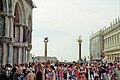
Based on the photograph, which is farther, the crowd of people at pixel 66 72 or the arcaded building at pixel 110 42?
the arcaded building at pixel 110 42

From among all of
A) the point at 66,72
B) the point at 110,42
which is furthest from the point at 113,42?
the point at 66,72

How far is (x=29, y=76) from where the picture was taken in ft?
46.6

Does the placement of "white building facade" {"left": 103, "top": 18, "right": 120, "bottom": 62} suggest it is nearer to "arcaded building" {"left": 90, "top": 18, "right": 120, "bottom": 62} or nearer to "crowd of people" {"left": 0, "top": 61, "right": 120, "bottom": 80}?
"arcaded building" {"left": 90, "top": 18, "right": 120, "bottom": 62}

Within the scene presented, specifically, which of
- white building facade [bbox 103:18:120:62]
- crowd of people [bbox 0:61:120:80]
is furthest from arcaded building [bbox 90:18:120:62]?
crowd of people [bbox 0:61:120:80]

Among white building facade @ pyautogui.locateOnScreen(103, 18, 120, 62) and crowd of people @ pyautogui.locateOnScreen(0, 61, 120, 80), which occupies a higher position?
white building facade @ pyautogui.locateOnScreen(103, 18, 120, 62)

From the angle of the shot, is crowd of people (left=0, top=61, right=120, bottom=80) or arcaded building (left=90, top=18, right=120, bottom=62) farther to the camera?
arcaded building (left=90, top=18, right=120, bottom=62)

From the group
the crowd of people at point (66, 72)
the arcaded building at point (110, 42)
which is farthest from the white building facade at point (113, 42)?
the crowd of people at point (66, 72)

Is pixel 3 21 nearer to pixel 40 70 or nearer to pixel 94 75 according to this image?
pixel 94 75

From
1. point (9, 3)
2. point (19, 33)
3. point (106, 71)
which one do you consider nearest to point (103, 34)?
point (19, 33)

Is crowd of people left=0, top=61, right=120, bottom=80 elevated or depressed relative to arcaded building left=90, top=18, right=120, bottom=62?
depressed

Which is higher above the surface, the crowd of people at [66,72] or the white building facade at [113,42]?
the white building facade at [113,42]

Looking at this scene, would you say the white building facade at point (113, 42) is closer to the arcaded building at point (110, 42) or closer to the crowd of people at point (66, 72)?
the arcaded building at point (110, 42)

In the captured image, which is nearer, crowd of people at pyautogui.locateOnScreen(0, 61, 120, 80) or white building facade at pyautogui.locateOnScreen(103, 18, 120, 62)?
crowd of people at pyautogui.locateOnScreen(0, 61, 120, 80)

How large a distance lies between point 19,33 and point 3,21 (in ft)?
29.6
